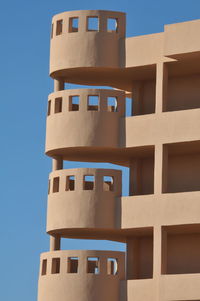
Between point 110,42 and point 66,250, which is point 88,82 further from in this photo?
point 66,250

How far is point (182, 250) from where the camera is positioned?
54.9 m

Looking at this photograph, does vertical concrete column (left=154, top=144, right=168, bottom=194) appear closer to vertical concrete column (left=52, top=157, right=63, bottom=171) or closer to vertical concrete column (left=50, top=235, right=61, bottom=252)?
vertical concrete column (left=52, top=157, right=63, bottom=171)

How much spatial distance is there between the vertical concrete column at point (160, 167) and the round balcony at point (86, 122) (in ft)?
6.27

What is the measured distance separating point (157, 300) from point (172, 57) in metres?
10.1

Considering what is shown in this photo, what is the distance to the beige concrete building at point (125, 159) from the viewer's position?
53344mm

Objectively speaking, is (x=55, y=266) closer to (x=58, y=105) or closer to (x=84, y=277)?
(x=84, y=277)

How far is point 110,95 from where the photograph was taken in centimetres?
5531

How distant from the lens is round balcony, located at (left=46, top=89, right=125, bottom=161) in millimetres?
54969

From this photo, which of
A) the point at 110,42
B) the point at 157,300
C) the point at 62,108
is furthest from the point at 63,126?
the point at 157,300

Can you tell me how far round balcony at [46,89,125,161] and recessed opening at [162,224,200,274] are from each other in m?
4.50

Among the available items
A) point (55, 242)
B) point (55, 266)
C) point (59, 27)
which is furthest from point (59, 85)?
point (55, 266)

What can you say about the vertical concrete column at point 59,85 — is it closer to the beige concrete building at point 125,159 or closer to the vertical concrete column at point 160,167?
the beige concrete building at point 125,159

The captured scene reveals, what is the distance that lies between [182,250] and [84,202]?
460 cm

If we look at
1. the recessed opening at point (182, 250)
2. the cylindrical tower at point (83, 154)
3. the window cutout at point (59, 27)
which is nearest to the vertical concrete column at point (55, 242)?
the cylindrical tower at point (83, 154)
